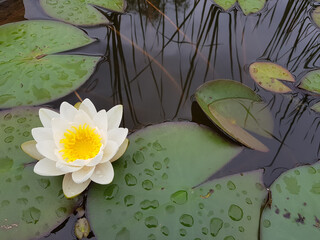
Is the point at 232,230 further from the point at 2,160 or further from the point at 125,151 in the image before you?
the point at 2,160

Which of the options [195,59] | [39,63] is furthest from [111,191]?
[195,59]

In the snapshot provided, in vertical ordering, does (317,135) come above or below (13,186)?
above

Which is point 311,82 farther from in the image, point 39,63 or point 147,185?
point 39,63

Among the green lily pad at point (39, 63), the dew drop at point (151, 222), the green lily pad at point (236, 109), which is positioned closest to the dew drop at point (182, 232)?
the dew drop at point (151, 222)

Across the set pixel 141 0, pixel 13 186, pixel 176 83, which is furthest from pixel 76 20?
pixel 13 186

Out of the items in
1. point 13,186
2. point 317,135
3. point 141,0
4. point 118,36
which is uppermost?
→ point 141,0
